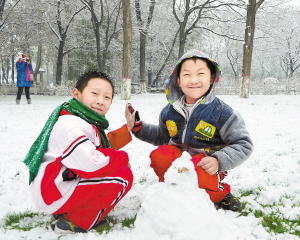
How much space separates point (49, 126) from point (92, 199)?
61 centimetres

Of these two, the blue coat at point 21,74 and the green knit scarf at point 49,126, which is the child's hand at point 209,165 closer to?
the green knit scarf at point 49,126

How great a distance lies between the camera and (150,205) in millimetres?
1420

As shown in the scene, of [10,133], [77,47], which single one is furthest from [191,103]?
[77,47]

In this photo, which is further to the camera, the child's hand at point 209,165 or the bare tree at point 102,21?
the bare tree at point 102,21

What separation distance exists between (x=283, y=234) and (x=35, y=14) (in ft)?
61.8

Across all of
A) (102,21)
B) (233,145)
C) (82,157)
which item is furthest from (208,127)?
(102,21)

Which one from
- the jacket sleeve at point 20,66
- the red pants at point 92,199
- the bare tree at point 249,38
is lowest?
the red pants at point 92,199

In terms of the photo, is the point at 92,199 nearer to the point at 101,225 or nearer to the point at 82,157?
the point at 101,225

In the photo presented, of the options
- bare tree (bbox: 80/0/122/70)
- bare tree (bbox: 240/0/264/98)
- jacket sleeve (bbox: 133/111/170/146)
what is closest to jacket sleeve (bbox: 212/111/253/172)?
jacket sleeve (bbox: 133/111/170/146)

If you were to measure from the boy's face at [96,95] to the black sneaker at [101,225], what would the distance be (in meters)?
0.86

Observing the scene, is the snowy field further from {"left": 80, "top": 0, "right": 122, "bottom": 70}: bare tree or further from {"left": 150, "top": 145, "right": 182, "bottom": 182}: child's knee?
{"left": 80, "top": 0, "right": 122, "bottom": 70}: bare tree

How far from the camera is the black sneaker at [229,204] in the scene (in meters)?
1.89

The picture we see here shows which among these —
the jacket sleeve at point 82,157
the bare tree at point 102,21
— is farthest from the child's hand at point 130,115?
the bare tree at point 102,21

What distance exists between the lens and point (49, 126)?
1616mm
